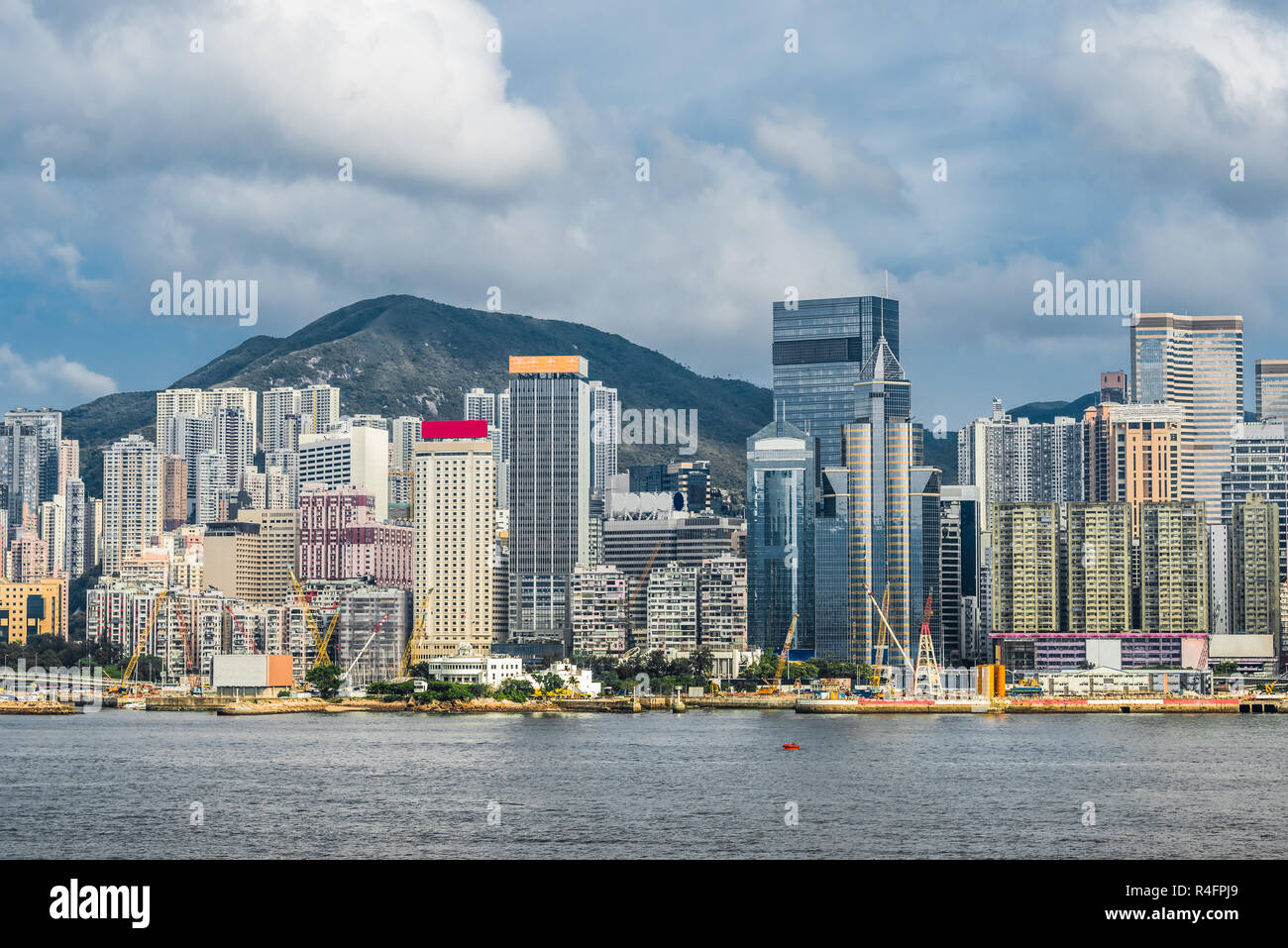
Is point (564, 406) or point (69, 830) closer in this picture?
point (69, 830)

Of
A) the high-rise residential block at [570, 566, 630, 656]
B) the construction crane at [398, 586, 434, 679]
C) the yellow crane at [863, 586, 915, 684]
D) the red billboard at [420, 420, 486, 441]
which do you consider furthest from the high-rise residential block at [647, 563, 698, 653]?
the red billboard at [420, 420, 486, 441]

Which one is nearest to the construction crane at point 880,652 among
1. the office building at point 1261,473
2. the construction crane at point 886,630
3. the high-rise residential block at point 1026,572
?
the construction crane at point 886,630

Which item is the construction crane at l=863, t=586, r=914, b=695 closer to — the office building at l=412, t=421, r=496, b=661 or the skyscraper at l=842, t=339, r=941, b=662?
the skyscraper at l=842, t=339, r=941, b=662

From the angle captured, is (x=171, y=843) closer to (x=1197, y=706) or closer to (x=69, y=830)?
(x=69, y=830)

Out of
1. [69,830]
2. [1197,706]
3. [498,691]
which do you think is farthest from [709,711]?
[69,830]
